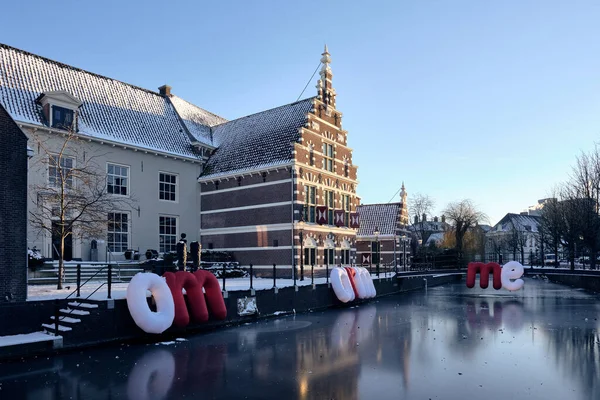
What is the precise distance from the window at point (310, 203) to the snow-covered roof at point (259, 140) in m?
2.64

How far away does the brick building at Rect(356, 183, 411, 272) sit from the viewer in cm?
4499

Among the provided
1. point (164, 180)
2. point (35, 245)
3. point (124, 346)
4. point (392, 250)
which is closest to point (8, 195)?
point (124, 346)

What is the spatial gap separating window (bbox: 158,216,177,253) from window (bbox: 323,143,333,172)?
10.8 metres

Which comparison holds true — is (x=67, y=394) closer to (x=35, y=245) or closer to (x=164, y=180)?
(x=35, y=245)

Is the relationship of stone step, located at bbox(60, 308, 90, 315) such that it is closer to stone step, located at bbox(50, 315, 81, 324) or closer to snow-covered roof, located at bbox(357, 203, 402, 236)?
stone step, located at bbox(50, 315, 81, 324)

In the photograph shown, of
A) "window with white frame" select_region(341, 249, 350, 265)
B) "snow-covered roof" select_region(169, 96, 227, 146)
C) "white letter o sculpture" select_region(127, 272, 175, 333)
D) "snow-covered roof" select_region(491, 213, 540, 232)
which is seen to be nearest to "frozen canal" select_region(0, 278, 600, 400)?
"white letter o sculpture" select_region(127, 272, 175, 333)

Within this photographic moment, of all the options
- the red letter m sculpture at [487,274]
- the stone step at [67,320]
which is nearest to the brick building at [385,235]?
the red letter m sculpture at [487,274]

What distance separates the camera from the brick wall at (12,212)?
1228cm

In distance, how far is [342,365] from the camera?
9.73 metres

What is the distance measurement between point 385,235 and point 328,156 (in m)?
16.4

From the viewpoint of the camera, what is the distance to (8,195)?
12562 millimetres

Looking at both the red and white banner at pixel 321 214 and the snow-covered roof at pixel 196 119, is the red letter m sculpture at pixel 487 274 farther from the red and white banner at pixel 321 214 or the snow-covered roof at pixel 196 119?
the snow-covered roof at pixel 196 119

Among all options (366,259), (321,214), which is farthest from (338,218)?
(366,259)

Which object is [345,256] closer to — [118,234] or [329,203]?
[329,203]
